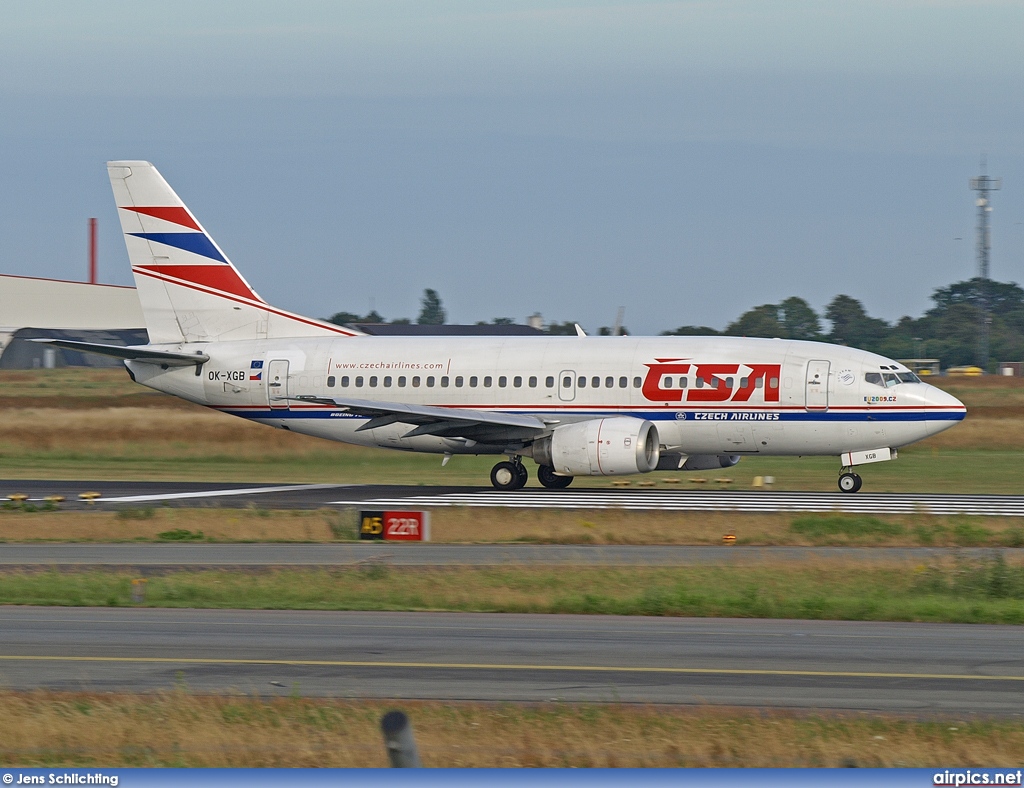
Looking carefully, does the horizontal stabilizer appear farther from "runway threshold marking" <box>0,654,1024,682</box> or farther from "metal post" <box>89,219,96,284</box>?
"metal post" <box>89,219,96,284</box>

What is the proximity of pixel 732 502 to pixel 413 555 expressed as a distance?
11314 mm

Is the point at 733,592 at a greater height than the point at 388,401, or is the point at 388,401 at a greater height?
the point at 388,401

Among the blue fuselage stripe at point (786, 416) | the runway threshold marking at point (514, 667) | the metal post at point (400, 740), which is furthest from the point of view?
the blue fuselage stripe at point (786, 416)

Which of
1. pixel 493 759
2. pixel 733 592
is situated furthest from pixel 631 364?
pixel 493 759

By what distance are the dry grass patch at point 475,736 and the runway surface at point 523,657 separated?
0.87 m

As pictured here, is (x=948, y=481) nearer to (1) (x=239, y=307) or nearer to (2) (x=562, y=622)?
(1) (x=239, y=307)

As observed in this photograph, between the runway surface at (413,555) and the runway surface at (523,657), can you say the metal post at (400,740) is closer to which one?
the runway surface at (523,657)

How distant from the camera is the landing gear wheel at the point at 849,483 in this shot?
34531mm

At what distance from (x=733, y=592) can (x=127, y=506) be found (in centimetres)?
1793

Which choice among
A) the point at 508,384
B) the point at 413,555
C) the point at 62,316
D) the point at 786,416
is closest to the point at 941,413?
the point at 786,416

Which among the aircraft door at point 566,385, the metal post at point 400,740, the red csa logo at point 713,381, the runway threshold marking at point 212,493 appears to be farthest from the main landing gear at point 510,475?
the metal post at point 400,740

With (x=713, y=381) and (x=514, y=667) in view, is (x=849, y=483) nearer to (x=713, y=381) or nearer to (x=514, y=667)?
(x=713, y=381)

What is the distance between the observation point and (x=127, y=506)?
3192 centimetres

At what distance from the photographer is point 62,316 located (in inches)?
4931
